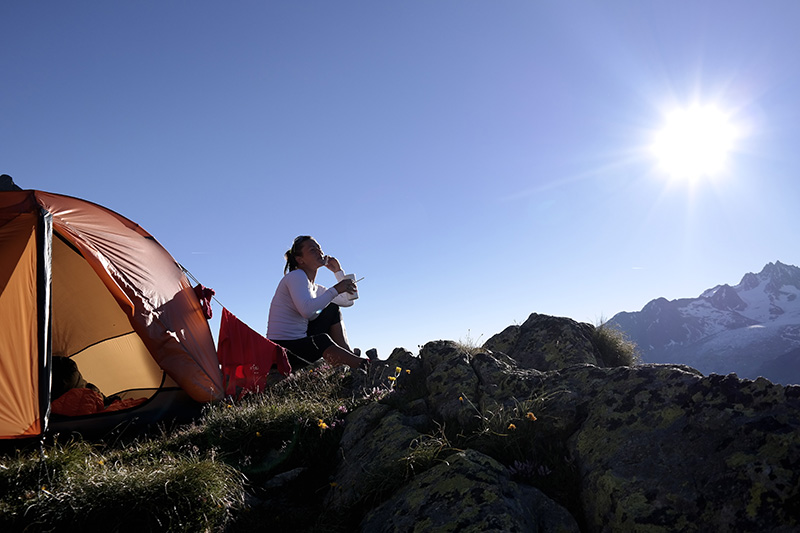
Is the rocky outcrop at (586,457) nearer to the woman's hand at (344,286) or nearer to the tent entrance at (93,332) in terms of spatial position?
the woman's hand at (344,286)

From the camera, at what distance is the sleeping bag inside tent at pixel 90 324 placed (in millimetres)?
6082

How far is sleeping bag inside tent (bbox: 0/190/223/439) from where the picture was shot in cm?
608

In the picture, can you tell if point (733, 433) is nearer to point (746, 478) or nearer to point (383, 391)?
point (746, 478)

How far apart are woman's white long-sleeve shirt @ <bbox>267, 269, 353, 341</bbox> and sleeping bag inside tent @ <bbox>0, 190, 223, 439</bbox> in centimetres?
133

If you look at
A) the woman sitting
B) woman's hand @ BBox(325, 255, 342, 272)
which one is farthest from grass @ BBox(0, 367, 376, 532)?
woman's hand @ BBox(325, 255, 342, 272)

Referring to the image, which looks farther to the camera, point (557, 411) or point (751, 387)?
point (557, 411)

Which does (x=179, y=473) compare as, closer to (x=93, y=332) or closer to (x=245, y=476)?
(x=245, y=476)

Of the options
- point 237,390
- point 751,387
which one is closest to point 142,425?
point 237,390

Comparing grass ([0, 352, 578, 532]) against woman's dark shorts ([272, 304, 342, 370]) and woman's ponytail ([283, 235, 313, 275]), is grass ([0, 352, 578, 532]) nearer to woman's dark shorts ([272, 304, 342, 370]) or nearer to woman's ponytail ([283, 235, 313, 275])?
woman's dark shorts ([272, 304, 342, 370])

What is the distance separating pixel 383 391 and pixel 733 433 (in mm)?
3838

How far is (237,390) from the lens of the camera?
29.5 ft

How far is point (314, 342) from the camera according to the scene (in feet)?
30.4

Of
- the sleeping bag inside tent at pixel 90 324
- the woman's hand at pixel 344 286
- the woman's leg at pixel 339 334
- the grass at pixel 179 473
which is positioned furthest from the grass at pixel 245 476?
the woman's leg at pixel 339 334

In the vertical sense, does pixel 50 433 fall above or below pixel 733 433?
below
